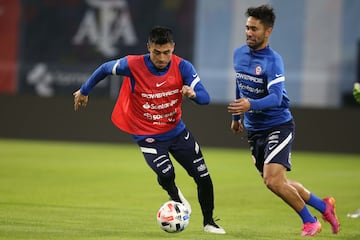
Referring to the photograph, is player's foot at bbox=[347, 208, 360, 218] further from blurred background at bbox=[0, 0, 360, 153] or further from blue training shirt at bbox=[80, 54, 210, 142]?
blurred background at bbox=[0, 0, 360, 153]

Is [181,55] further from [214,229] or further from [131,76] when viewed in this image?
[214,229]

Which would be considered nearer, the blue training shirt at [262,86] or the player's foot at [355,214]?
the blue training shirt at [262,86]

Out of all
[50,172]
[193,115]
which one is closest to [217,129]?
[193,115]

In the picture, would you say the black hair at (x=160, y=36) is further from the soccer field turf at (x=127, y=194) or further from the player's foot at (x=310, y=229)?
the player's foot at (x=310, y=229)

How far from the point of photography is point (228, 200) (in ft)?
40.2

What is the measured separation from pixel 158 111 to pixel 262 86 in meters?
1.03

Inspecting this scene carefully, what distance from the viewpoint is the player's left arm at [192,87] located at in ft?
28.1

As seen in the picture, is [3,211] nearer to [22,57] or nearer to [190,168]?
[190,168]

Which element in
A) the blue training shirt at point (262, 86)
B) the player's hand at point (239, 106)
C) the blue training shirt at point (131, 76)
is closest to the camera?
the player's hand at point (239, 106)

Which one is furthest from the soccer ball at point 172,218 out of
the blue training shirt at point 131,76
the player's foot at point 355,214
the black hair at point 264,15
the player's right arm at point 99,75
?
the player's foot at point 355,214

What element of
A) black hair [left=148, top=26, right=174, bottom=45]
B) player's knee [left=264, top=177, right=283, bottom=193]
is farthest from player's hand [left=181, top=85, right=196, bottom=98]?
player's knee [left=264, top=177, right=283, bottom=193]

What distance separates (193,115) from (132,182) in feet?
25.0

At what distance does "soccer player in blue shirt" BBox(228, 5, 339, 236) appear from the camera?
8.85m

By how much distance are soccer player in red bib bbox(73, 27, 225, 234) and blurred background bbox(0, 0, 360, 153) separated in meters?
11.7
